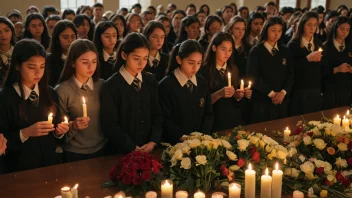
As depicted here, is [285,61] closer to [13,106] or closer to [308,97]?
[308,97]

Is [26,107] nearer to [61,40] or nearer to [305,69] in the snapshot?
[61,40]

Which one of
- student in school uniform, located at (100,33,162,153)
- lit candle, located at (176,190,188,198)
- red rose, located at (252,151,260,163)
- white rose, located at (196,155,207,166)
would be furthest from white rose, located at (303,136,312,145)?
student in school uniform, located at (100,33,162,153)

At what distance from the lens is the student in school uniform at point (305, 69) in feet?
17.7

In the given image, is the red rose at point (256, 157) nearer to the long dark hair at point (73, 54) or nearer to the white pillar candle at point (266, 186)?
the white pillar candle at point (266, 186)

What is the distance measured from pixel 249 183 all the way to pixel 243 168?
1.10 ft

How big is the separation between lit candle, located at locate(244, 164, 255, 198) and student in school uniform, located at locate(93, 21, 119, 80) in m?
2.48

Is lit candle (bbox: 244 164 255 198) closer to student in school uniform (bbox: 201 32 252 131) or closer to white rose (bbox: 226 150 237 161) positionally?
white rose (bbox: 226 150 237 161)

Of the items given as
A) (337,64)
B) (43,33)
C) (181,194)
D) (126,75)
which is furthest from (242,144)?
(43,33)

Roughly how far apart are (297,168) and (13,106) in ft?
6.44

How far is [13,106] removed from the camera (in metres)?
3.19

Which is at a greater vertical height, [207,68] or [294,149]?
[207,68]

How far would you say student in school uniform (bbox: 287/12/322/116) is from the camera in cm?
539

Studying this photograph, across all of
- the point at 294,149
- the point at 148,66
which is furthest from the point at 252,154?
the point at 148,66

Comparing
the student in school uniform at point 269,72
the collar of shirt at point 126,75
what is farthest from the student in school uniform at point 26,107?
the student in school uniform at point 269,72
